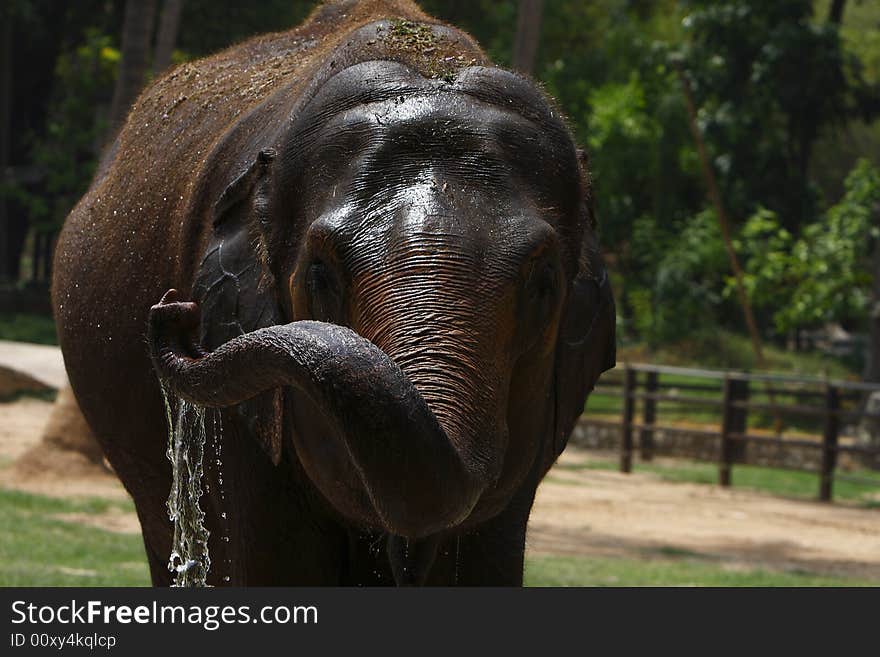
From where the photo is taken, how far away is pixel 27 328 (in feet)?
93.6

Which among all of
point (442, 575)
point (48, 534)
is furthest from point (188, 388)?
point (48, 534)

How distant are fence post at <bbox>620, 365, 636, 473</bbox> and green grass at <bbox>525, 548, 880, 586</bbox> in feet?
22.4

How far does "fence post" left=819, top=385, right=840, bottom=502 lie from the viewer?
18078 millimetres

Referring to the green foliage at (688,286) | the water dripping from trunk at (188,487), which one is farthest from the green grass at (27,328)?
the water dripping from trunk at (188,487)

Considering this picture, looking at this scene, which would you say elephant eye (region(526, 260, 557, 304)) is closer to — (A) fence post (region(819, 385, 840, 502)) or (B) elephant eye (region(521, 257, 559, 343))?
(B) elephant eye (region(521, 257, 559, 343))

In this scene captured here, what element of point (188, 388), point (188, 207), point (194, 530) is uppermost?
point (188, 207)

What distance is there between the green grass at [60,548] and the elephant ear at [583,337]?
200 inches

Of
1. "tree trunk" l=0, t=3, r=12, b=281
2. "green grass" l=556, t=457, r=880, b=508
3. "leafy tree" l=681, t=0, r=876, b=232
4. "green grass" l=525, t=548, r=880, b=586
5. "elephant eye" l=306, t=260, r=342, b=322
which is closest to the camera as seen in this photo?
"elephant eye" l=306, t=260, r=342, b=322

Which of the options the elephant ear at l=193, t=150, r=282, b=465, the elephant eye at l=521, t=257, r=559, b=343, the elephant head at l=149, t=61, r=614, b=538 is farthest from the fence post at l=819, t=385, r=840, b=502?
the elephant eye at l=521, t=257, r=559, b=343

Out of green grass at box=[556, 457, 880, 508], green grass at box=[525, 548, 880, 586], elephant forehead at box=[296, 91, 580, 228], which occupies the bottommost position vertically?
green grass at box=[556, 457, 880, 508]

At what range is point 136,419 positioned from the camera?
5.48 m

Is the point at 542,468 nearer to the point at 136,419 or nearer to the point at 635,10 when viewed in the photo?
the point at 136,419

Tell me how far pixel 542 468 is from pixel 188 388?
4.23ft

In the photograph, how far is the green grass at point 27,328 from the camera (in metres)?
27.5
